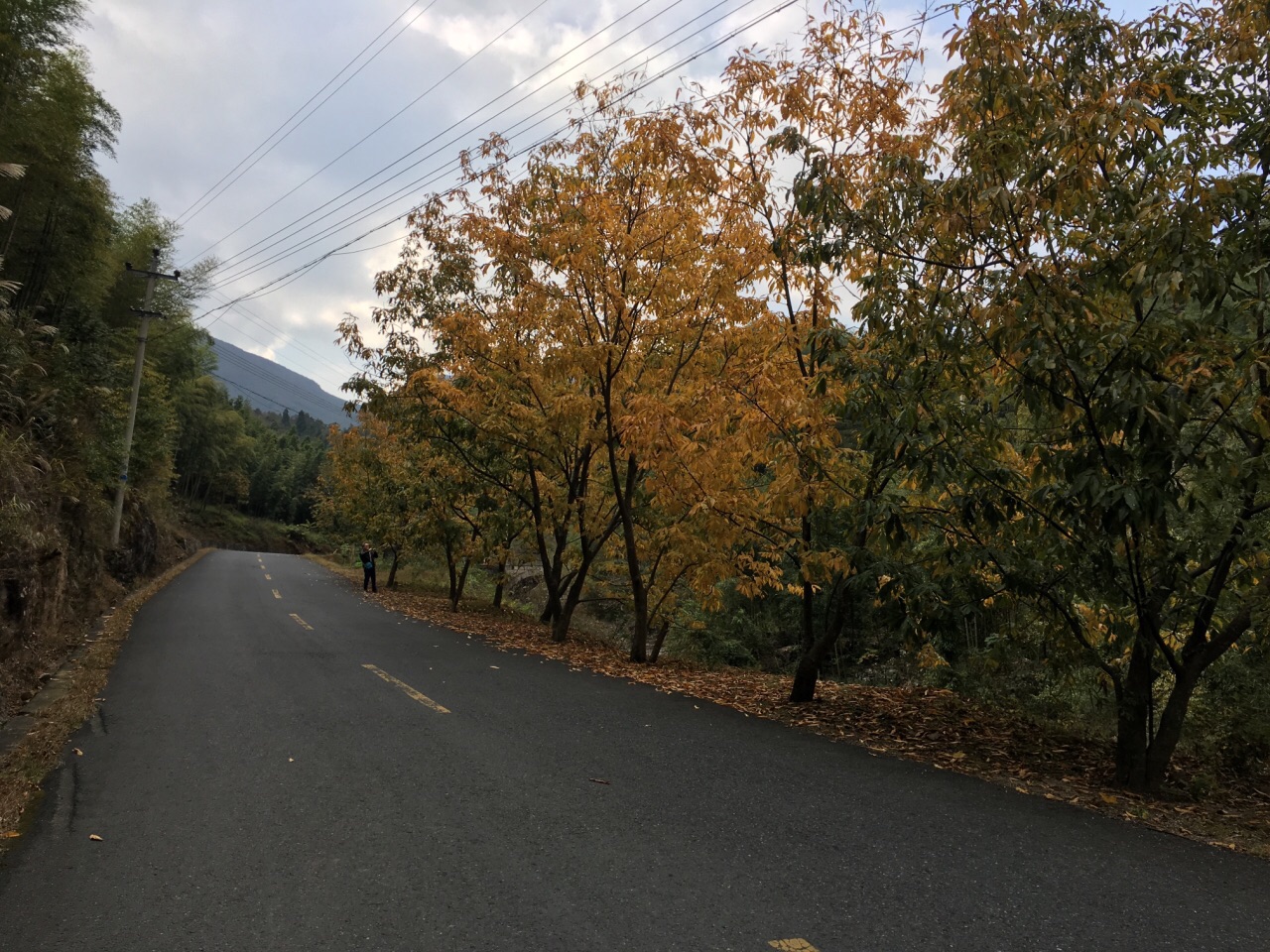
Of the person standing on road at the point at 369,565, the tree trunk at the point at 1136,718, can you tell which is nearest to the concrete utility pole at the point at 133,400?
the person standing on road at the point at 369,565

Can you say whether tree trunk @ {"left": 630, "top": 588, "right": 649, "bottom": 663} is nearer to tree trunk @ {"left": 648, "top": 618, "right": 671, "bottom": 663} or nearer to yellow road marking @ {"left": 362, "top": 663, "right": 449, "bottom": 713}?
tree trunk @ {"left": 648, "top": 618, "right": 671, "bottom": 663}

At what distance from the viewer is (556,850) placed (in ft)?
13.7

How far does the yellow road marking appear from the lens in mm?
7650

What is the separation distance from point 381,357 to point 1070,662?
13993 millimetres

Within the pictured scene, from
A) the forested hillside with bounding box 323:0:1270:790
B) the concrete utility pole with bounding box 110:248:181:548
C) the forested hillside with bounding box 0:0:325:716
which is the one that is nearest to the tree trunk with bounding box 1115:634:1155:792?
the forested hillside with bounding box 323:0:1270:790

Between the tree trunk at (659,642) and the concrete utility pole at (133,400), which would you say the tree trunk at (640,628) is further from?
the concrete utility pole at (133,400)

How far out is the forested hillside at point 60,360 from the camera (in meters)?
10.2

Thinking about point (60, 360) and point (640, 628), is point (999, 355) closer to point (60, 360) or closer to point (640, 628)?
point (640, 628)

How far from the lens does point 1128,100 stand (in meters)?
4.85

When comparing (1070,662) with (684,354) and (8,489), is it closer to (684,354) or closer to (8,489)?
(684,354)

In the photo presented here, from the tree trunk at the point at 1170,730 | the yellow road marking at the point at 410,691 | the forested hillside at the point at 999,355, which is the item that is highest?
the forested hillside at the point at 999,355

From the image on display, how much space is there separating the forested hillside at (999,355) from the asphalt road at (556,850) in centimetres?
187

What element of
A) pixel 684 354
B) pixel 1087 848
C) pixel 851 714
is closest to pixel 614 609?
pixel 684 354

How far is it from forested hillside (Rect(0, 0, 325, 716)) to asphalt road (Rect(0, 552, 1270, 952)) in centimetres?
358
